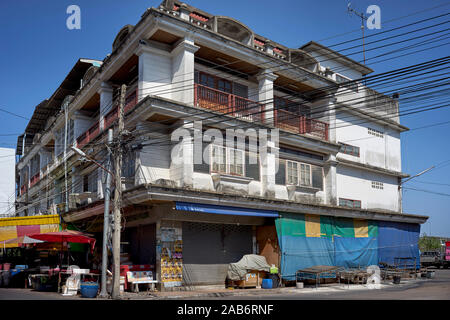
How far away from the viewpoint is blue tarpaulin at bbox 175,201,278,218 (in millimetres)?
19062

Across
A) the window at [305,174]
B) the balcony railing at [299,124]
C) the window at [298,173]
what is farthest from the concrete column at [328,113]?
the window at [298,173]

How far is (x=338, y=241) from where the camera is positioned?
2506cm

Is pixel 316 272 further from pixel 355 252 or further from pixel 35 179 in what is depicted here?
pixel 35 179

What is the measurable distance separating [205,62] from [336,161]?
973 cm

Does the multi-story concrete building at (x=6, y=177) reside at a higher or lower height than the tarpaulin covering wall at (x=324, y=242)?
higher

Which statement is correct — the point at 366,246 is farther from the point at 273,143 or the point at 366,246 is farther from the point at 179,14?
the point at 179,14

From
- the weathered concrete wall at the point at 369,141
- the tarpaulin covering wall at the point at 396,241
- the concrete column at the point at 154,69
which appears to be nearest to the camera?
the concrete column at the point at 154,69

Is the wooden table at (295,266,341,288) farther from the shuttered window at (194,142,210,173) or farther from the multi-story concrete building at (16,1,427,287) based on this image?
the shuttered window at (194,142,210,173)

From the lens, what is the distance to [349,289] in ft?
71.7

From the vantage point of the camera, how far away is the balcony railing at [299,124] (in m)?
24.5

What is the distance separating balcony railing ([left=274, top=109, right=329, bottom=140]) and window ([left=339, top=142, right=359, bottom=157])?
2343 mm

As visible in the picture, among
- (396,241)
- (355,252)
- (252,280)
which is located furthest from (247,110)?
(396,241)

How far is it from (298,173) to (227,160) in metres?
5.22

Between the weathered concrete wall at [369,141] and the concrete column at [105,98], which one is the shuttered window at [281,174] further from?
the concrete column at [105,98]
